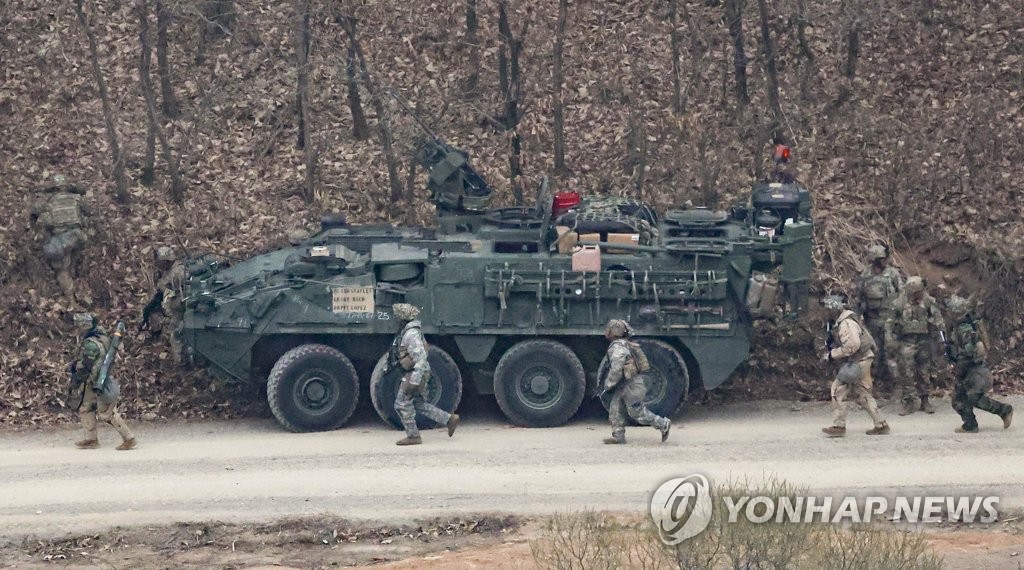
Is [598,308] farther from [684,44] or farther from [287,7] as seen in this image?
[287,7]

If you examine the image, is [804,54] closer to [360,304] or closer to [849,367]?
[849,367]

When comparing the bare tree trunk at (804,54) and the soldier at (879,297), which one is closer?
the soldier at (879,297)

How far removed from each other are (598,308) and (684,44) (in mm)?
8787

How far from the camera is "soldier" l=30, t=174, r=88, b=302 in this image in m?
19.5

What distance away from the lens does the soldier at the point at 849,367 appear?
15859 mm

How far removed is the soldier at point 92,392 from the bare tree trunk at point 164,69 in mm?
7854

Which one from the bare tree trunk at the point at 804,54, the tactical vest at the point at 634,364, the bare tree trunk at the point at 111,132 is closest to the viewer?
the tactical vest at the point at 634,364

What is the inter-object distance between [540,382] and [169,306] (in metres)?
4.13

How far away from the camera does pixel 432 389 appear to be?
16625 mm

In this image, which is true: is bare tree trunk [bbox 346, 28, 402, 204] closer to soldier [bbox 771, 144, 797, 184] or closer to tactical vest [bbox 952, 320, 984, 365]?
soldier [bbox 771, 144, 797, 184]

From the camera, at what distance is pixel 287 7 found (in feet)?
82.8

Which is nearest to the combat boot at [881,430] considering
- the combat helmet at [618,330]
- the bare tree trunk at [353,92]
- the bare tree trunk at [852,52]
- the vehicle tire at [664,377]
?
the vehicle tire at [664,377]

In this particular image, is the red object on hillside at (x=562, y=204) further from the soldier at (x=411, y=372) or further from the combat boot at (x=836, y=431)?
the combat boot at (x=836, y=431)

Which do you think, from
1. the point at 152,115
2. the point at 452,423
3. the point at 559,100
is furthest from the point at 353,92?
the point at 452,423
